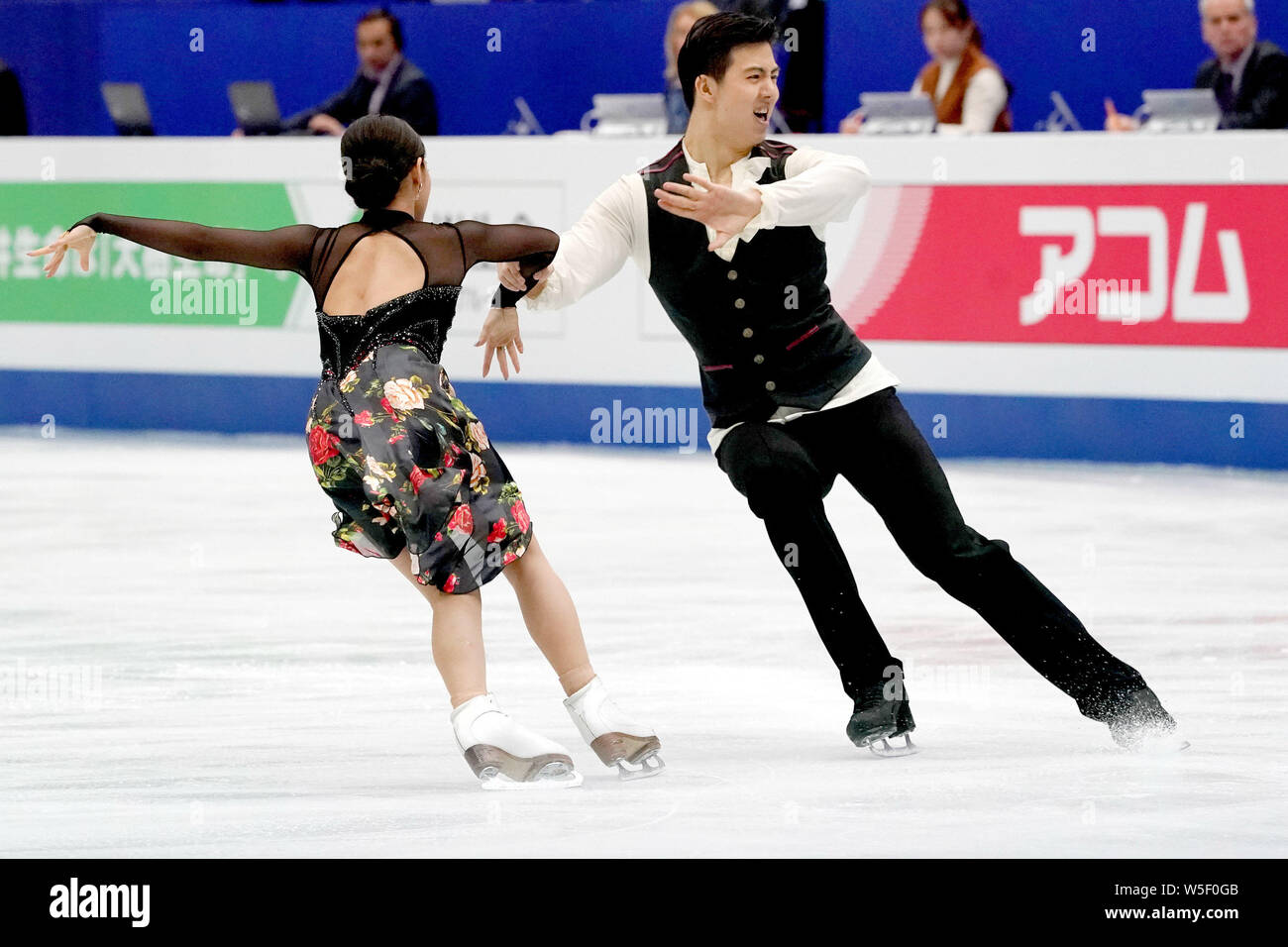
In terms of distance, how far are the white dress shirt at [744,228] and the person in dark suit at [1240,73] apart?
4.94m

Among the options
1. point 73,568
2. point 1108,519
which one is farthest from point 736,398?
point 1108,519

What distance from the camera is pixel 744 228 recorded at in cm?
397

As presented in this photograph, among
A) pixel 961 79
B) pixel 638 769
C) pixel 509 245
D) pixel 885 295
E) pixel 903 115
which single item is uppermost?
pixel 509 245

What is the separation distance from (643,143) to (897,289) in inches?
51.8

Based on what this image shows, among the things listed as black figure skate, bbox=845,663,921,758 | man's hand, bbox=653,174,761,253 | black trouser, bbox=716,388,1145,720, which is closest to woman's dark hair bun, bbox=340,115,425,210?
man's hand, bbox=653,174,761,253

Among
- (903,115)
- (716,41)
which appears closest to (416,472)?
(716,41)

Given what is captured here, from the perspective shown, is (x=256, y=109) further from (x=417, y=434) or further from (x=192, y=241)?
(x=417, y=434)

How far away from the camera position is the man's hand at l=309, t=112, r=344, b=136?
1023 centimetres

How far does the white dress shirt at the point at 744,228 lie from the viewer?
3.97 m

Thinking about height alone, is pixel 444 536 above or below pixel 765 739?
above

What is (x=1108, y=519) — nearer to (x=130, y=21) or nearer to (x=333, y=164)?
(x=333, y=164)

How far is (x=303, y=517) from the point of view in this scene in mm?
7477

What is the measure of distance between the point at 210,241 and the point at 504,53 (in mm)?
9768

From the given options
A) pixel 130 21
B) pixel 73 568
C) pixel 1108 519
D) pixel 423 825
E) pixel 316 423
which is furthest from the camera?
pixel 130 21
